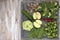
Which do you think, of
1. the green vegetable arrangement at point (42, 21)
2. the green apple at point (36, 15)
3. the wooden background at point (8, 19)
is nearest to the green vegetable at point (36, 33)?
the green vegetable arrangement at point (42, 21)

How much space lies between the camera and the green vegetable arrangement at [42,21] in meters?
1.88

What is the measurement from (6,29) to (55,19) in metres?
0.85

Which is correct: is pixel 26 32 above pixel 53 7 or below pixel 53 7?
below

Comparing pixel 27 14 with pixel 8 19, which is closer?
pixel 8 19

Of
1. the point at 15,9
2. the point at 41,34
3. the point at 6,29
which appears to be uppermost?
the point at 15,9

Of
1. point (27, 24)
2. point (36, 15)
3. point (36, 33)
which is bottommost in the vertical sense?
point (36, 33)

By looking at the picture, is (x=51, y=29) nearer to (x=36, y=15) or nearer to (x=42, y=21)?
→ (x=42, y=21)

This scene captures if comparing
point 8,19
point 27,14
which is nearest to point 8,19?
point 8,19

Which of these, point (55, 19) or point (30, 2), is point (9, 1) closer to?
point (30, 2)

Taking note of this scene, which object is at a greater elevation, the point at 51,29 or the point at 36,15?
the point at 36,15

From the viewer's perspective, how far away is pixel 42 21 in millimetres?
1928

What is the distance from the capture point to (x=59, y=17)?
1.87 metres

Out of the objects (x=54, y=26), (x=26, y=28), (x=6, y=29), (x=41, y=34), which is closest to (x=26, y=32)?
(x=26, y=28)

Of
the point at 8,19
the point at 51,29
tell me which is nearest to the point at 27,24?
the point at 51,29
